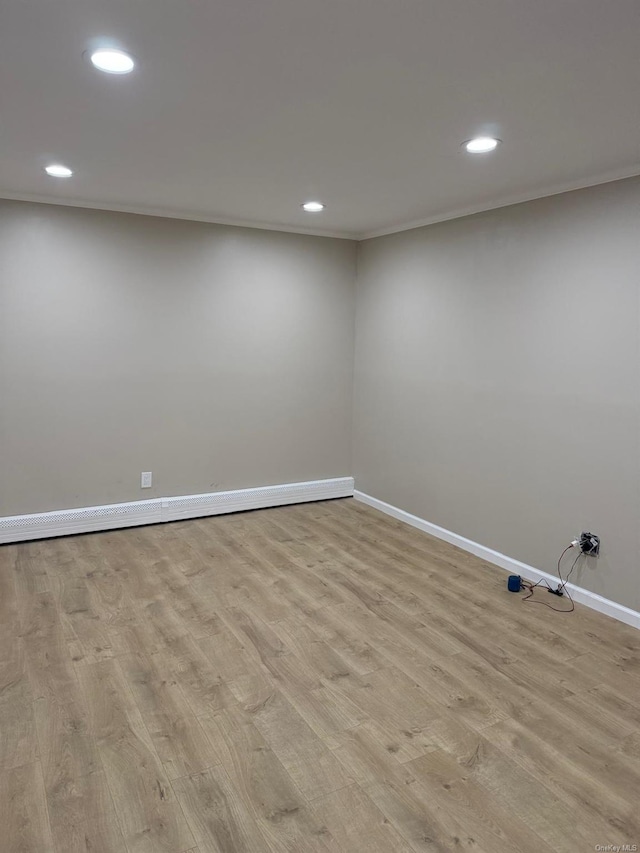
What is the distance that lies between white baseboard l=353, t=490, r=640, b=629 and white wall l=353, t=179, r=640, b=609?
49 millimetres

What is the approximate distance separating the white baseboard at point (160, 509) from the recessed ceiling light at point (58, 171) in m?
2.26

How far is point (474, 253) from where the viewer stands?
390 cm

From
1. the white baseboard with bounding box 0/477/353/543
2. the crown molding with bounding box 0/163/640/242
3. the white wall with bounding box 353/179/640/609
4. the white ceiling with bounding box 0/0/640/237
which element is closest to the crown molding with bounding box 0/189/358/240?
the crown molding with bounding box 0/163/640/242

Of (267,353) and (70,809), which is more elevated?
(267,353)

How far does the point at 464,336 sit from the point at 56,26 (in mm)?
2993

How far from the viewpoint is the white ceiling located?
1602 millimetres

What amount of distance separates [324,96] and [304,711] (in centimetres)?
234

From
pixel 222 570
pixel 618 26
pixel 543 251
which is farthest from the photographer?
pixel 222 570

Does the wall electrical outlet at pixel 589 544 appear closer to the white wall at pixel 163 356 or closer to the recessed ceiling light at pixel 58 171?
the white wall at pixel 163 356

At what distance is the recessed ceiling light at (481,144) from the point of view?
2.54 m

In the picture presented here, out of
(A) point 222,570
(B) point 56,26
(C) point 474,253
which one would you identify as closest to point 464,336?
(C) point 474,253

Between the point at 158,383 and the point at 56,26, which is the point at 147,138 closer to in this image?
the point at 56,26

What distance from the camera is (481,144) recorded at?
261 centimetres

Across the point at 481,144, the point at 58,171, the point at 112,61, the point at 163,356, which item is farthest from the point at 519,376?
the point at 58,171
